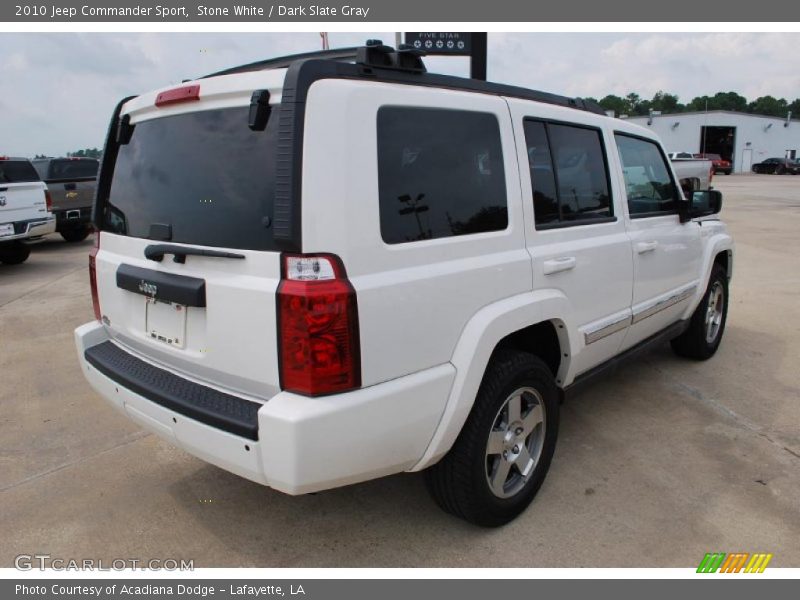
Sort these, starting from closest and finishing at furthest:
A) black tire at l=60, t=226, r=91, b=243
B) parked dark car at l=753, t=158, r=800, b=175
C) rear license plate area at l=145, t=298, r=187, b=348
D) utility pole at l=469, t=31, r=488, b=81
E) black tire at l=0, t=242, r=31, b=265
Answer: rear license plate area at l=145, t=298, r=187, b=348, utility pole at l=469, t=31, r=488, b=81, black tire at l=0, t=242, r=31, b=265, black tire at l=60, t=226, r=91, b=243, parked dark car at l=753, t=158, r=800, b=175

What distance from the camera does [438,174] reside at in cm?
231

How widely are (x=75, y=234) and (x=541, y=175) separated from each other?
46.4 feet

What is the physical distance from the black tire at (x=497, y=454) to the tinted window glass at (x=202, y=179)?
1146 mm

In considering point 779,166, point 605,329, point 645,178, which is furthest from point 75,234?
point 779,166

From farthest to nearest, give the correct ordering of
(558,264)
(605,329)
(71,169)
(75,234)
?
(75,234)
(71,169)
(605,329)
(558,264)

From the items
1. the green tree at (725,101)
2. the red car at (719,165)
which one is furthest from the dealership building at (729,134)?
the green tree at (725,101)

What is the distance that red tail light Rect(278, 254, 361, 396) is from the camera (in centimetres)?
193

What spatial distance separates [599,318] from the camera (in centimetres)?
320

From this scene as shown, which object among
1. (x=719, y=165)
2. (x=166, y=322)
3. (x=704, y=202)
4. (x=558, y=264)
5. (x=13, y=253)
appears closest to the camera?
(x=166, y=322)

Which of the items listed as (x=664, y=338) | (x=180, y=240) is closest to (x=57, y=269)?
(x=180, y=240)

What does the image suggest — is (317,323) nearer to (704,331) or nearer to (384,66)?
(384,66)

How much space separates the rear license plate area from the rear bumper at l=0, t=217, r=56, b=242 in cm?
867

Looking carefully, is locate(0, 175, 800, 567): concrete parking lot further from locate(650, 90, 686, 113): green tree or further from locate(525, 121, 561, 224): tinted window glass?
locate(650, 90, 686, 113): green tree

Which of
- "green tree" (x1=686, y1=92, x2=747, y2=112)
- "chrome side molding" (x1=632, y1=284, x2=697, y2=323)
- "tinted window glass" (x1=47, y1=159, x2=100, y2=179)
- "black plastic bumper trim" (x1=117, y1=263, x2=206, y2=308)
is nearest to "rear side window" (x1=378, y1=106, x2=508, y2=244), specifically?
"black plastic bumper trim" (x1=117, y1=263, x2=206, y2=308)
